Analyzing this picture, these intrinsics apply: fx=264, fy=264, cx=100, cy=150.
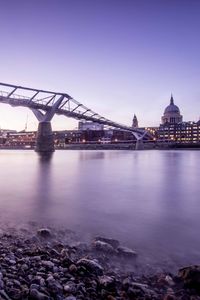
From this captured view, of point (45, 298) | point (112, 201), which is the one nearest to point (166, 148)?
point (112, 201)

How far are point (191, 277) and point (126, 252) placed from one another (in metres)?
1.59

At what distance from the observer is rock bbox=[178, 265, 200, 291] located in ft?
12.6

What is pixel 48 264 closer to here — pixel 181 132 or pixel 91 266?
pixel 91 266

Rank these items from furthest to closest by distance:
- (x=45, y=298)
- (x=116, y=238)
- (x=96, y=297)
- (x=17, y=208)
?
(x=17, y=208), (x=116, y=238), (x=96, y=297), (x=45, y=298)

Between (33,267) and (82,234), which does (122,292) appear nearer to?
(33,267)

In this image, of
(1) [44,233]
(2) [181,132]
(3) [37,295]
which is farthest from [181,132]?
(3) [37,295]

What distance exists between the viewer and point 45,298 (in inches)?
129

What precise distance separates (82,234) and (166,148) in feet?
429

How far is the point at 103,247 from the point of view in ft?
17.9

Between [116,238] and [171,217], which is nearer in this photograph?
[116,238]

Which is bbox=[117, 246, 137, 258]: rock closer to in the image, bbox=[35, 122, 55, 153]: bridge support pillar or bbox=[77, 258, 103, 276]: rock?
bbox=[77, 258, 103, 276]: rock

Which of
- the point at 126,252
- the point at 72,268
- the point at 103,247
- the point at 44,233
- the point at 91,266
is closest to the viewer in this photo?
the point at 72,268

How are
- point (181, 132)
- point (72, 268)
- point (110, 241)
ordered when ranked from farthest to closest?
point (181, 132)
point (110, 241)
point (72, 268)

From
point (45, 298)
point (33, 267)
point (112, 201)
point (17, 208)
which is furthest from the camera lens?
point (112, 201)
